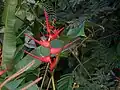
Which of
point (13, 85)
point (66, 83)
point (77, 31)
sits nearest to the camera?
point (13, 85)

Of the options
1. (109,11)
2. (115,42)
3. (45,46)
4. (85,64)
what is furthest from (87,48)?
(45,46)

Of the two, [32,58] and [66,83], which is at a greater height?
[32,58]

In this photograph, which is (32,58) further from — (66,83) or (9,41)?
(66,83)

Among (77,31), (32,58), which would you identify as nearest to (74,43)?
(77,31)

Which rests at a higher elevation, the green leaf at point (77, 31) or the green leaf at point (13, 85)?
the green leaf at point (77, 31)

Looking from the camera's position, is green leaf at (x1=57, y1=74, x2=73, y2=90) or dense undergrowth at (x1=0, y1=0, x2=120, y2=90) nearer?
dense undergrowth at (x1=0, y1=0, x2=120, y2=90)

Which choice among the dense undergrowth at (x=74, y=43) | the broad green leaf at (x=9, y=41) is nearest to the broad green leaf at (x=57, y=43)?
the dense undergrowth at (x=74, y=43)

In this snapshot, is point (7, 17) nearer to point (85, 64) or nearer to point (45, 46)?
point (45, 46)

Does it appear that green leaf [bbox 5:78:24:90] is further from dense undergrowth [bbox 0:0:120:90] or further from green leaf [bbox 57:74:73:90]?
green leaf [bbox 57:74:73:90]

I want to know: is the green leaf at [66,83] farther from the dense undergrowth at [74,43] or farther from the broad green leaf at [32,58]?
the broad green leaf at [32,58]

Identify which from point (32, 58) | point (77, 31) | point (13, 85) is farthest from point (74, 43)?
point (13, 85)

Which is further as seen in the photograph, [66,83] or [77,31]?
Result: [66,83]


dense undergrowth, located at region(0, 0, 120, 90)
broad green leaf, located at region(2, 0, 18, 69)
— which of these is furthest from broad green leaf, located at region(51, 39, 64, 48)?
broad green leaf, located at region(2, 0, 18, 69)

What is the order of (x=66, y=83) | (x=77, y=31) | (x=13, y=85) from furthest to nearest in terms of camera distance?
1. (x=66, y=83)
2. (x=77, y=31)
3. (x=13, y=85)
